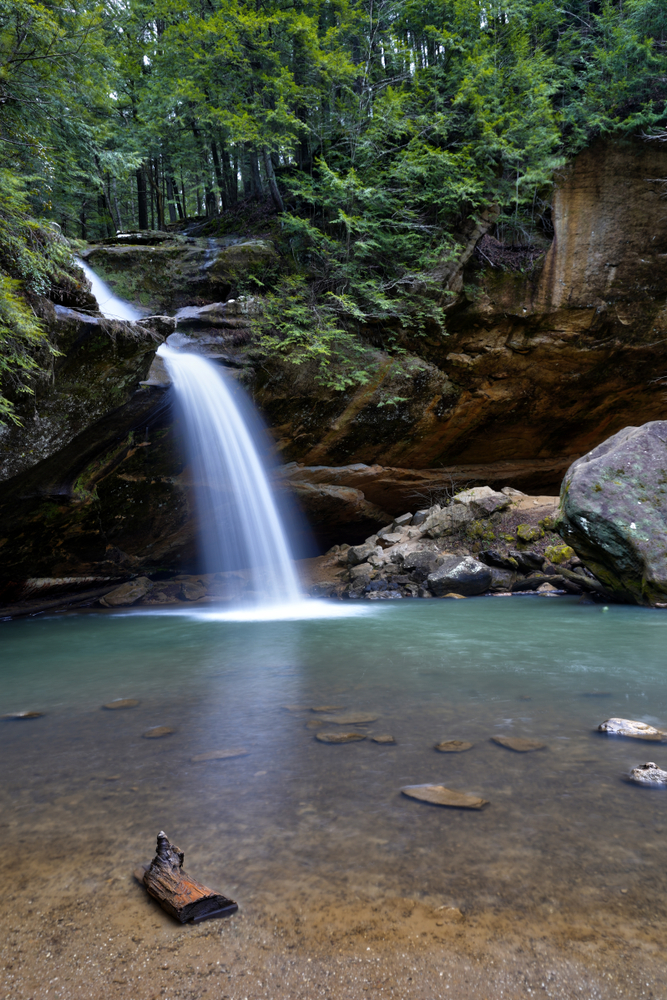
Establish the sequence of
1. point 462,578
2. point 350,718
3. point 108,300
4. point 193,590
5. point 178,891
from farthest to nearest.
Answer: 1. point 193,590
2. point 108,300
3. point 462,578
4. point 350,718
5. point 178,891

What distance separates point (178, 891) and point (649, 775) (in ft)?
7.31

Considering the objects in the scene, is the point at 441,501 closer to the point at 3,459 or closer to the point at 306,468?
the point at 306,468

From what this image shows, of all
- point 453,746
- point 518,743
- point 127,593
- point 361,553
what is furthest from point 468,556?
point 453,746

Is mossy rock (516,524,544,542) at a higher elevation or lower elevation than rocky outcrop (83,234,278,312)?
lower

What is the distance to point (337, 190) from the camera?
12594 millimetres

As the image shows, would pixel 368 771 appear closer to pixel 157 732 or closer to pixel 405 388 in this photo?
pixel 157 732

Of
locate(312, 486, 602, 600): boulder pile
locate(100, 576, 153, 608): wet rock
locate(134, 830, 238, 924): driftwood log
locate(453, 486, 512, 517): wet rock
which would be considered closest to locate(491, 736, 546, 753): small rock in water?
locate(134, 830, 238, 924): driftwood log

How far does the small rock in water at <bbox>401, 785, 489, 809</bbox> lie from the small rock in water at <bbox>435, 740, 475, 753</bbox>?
0.46m

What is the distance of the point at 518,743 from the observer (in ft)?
10.2

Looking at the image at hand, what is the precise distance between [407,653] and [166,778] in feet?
11.6

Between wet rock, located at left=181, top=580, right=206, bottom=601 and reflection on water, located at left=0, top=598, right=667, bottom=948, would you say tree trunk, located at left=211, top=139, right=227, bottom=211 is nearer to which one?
wet rock, located at left=181, top=580, right=206, bottom=601

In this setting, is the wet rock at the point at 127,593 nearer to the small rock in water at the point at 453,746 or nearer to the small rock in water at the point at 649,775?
the small rock in water at the point at 453,746

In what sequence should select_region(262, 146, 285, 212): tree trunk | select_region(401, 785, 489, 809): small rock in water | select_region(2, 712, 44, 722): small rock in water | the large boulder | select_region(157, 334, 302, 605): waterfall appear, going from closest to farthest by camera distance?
select_region(401, 785, 489, 809): small rock in water → select_region(2, 712, 44, 722): small rock in water → the large boulder → select_region(157, 334, 302, 605): waterfall → select_region(262, 146, 285, 212): tree trunk

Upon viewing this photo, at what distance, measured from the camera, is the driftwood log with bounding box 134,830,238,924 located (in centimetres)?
173
